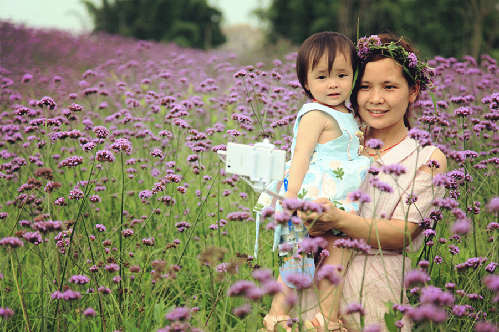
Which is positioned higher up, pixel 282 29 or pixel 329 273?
pixel 282 29

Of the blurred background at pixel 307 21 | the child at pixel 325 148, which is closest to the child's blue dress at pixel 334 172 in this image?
the child at pixel 325 148

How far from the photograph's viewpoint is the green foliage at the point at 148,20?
22344 millimetres

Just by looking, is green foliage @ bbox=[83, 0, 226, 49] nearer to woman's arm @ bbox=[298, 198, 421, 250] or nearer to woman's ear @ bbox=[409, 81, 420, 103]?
woman's ear @ bbox=[409, 81, 420, 103]

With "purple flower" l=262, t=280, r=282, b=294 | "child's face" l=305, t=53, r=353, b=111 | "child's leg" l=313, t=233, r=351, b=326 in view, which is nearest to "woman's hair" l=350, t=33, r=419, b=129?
"child's face" l=305, t=53, r=353, b=111

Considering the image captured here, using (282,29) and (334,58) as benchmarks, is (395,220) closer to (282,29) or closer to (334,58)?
Answer: (334,58)

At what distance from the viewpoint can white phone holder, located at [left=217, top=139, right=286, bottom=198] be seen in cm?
138

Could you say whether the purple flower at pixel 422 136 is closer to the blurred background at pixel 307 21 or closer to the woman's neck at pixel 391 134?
the woman's neck at pixel 391 134

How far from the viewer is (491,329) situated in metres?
0.99

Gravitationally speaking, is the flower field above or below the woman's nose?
below

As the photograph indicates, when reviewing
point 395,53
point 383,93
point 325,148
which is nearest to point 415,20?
point 395,53

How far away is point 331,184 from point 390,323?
0.63m

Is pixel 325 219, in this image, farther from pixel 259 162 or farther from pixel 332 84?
pixel 332 84

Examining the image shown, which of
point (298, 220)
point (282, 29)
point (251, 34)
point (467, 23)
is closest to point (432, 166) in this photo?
point (298, 220)

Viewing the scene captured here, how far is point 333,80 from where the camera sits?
185cm
